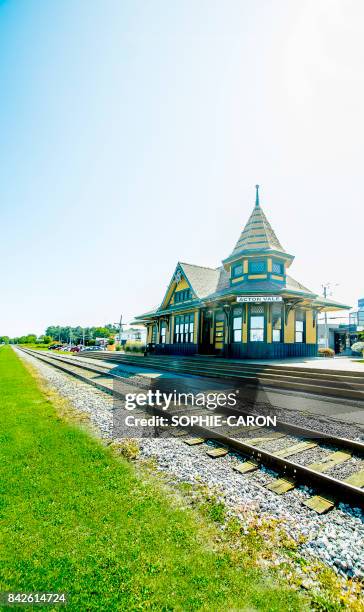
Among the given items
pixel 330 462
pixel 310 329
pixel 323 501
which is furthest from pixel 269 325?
pixel 323 501

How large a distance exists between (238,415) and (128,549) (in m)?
4.73

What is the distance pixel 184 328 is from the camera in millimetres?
24641

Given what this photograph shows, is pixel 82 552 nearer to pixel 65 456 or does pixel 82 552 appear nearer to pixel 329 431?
pixel 65 456

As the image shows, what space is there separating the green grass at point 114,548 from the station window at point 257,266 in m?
16.5

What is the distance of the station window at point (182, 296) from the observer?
24.2 m

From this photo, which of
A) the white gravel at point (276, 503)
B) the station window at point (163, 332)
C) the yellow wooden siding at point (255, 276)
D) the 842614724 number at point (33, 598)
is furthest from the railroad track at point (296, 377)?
the station window at point (163, 332)

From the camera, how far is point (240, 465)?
435 cm

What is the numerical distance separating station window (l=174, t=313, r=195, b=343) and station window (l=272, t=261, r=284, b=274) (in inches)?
289

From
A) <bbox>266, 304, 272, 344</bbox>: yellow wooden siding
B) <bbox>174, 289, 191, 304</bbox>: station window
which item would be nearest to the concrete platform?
<bbox>266, 304, 272, 344</bbox>: yellow wooden siding

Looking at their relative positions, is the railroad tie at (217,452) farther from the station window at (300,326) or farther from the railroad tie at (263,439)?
the station window at (300,326)

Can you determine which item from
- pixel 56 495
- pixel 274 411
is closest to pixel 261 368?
pixel 274 411

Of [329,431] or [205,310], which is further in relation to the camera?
[205,310]

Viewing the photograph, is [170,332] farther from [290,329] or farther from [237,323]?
[290,329]

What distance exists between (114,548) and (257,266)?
18029 mm
